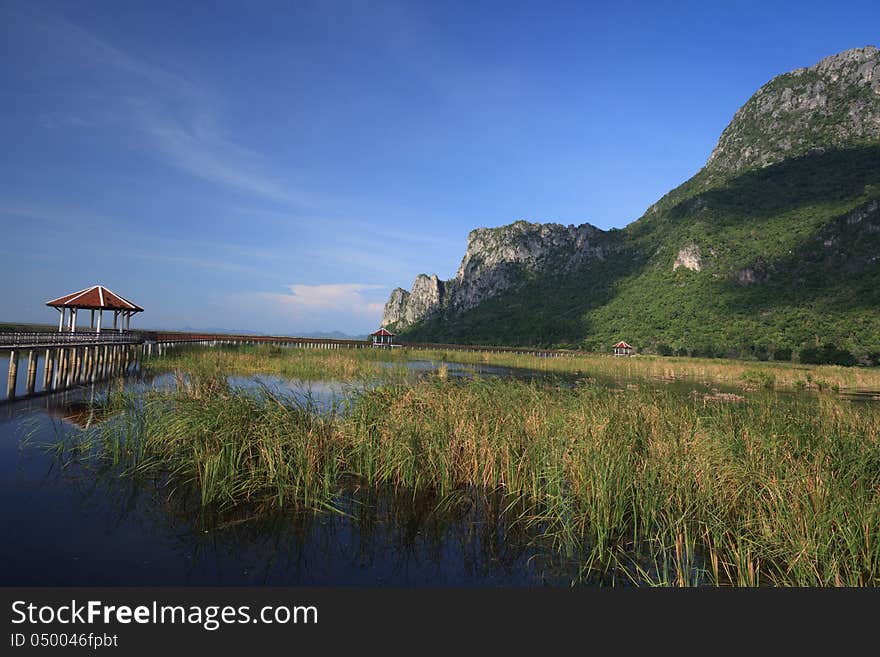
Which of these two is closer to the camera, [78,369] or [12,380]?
[12,380]

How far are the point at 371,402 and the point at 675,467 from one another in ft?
18.1

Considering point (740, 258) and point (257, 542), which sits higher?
point (740, 258)

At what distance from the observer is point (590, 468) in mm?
6184

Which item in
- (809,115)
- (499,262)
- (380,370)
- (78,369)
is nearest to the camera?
(380,370)

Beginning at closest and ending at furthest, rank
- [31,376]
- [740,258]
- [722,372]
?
[31,376]
[722,372]
[740,258]

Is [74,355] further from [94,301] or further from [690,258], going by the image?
[690,258]

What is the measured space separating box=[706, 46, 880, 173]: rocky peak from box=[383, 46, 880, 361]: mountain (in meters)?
0.40

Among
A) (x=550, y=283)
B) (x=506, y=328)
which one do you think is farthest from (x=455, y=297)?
(x=506, y=328)

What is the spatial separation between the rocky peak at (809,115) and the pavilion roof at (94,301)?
428 ft

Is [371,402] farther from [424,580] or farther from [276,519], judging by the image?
[424,580]

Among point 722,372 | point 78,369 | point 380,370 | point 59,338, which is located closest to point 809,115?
point 722,372

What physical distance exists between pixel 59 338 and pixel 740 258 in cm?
9195

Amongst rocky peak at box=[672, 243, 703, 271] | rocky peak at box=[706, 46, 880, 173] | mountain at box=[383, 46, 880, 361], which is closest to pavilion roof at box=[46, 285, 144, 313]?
mountain at box=[383, 46, 880, 361]

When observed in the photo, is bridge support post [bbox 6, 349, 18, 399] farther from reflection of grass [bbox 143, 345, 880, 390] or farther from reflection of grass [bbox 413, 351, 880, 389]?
reflection of grass [bbox 413, 351, 880, 389]
